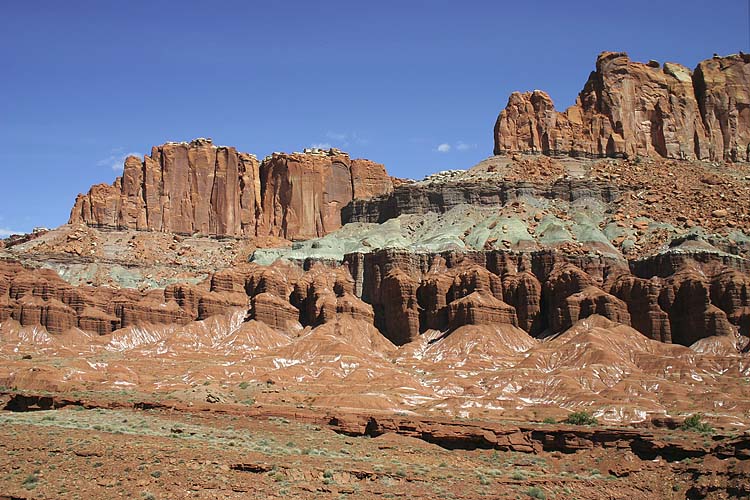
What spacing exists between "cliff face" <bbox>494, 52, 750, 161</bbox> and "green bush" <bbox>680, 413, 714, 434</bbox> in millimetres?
99959

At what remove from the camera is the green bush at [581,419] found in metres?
78.9

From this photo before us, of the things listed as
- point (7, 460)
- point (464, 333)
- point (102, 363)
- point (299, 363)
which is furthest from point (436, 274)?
point (7, 460)

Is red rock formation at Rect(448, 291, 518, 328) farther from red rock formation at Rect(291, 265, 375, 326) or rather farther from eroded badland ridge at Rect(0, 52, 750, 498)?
red rock formation at Rect(291, 265, 375, 326)

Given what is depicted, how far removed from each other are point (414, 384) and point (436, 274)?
36409 millimetres

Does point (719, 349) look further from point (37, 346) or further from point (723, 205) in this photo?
point (37, 346)

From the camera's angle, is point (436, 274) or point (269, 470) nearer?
point (269, 470)

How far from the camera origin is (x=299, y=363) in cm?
11394

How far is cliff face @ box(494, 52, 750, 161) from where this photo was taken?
567 ft

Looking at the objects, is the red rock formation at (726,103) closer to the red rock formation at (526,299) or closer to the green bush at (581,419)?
the red rock formation at (526,299)

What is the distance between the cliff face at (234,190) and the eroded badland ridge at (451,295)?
414 millimetres

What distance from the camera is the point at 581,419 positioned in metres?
79.6

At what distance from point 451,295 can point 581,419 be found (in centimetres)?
5411

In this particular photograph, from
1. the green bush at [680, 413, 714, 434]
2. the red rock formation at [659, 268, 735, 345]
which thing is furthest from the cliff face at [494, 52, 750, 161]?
the green bush at [680, 413, 714, 434]

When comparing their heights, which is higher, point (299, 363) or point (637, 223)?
point (637, 223)
